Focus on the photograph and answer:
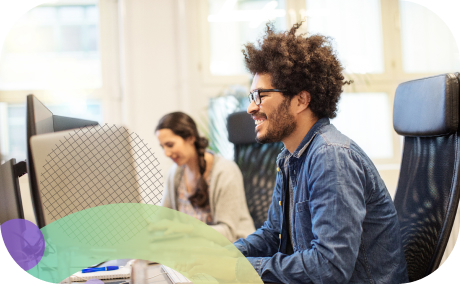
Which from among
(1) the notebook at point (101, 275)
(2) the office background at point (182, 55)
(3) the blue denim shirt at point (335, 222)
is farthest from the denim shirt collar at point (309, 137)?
(2) the office background at point (182, 55)

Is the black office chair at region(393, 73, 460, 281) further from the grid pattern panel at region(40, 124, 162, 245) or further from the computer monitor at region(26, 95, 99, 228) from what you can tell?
the computer monitor at region(26, 95, 99, 228)

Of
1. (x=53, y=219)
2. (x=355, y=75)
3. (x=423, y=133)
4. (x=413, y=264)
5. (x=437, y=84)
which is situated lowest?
(x=413, y=264)

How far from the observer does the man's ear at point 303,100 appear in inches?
43.3

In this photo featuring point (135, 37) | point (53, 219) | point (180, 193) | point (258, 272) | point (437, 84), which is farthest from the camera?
point (135, 37)

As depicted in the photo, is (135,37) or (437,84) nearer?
(437,84)

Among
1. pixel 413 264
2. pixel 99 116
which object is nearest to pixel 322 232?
pixel 413 264

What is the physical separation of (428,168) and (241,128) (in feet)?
3.43

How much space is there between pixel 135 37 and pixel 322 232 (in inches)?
94.0

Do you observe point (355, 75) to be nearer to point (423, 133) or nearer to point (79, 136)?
point (423, 133)

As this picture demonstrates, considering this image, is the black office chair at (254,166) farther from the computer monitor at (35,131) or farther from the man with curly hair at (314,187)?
the computer monitor at (35,131)

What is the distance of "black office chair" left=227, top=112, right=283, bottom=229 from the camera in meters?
2.02

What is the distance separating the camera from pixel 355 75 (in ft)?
9.78
